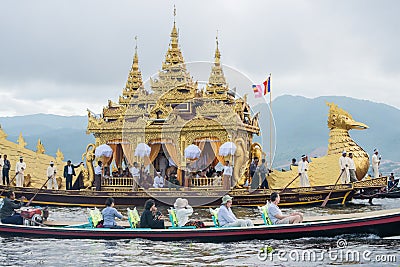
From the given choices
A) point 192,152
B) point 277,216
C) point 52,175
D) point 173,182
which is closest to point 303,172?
point 192,152

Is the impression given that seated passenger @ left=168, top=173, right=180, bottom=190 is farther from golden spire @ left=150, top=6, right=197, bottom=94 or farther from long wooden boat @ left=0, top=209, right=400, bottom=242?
long wooden boat @ left=0, top=209, right=400, bottom=242

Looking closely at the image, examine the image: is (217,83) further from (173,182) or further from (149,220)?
(149,220)

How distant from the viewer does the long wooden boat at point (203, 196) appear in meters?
24.5

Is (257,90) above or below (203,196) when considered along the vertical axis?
above

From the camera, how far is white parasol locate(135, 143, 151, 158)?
26.8 metres

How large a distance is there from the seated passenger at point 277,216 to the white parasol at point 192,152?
10.8 metres

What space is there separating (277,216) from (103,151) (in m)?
14.4

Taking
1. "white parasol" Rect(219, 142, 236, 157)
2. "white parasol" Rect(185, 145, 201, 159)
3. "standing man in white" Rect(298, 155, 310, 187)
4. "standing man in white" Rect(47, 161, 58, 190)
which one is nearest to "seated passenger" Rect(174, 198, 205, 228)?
"white parasol" Rect(219, 142, 236, 157)

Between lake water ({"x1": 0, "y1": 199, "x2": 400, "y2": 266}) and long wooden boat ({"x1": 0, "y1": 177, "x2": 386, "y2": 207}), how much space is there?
10.1 m

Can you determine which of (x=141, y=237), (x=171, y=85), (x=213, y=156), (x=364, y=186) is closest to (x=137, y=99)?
(x=171, y=85)

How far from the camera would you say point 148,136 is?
88.6ft

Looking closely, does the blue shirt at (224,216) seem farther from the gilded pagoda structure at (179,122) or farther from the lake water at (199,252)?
the gilded pagoda structure at (179,122)

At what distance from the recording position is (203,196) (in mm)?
24781

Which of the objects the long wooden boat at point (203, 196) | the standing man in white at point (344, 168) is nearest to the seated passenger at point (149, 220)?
the long wooden boat at point (203, 196)
